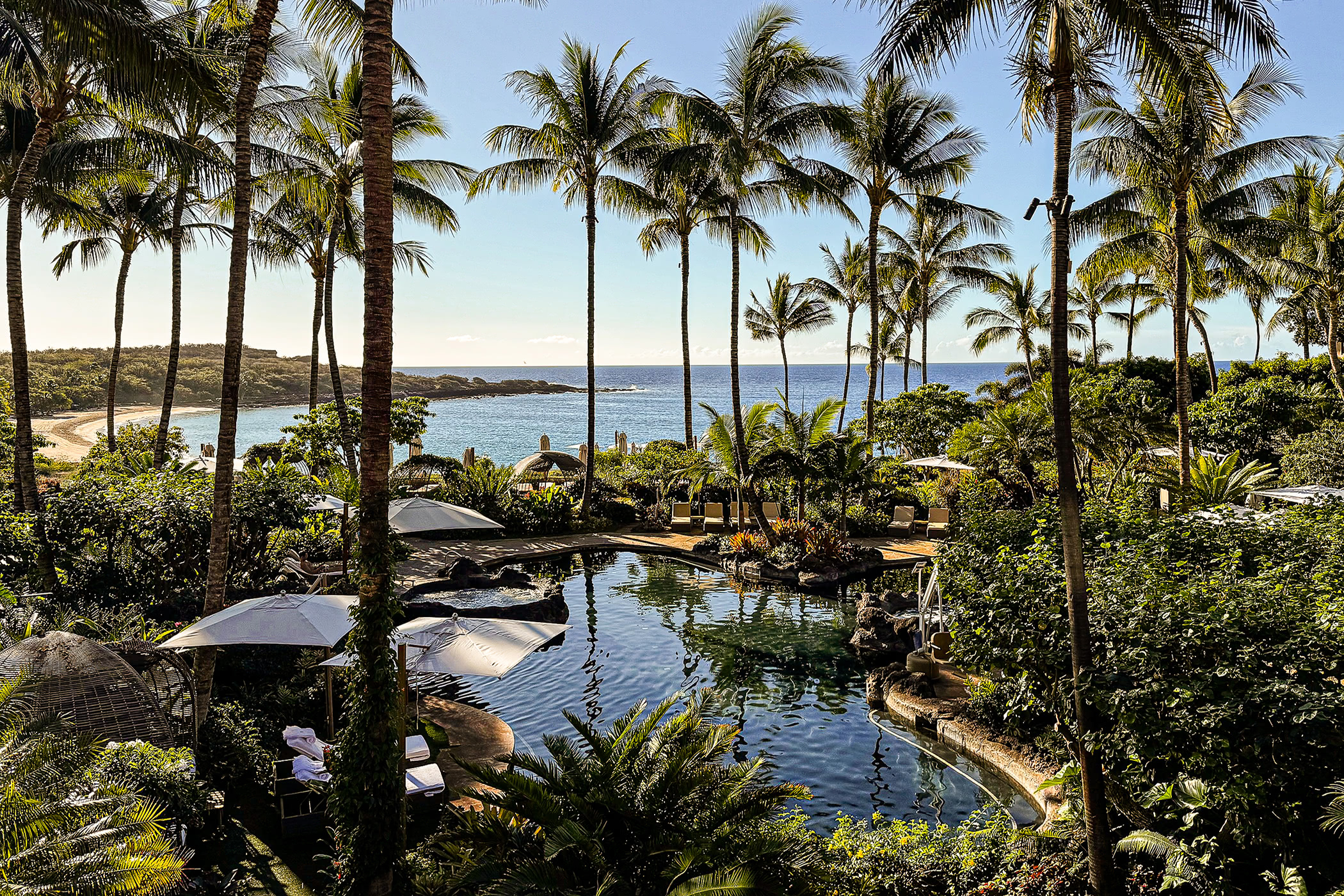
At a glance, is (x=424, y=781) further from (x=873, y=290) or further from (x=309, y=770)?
(x=873, y=290)

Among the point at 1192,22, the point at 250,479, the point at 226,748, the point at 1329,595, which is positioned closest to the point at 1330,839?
the point at 1329,595

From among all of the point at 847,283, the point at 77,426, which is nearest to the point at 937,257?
the point at 847,283

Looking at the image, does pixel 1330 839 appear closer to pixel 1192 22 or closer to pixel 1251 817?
pixel 1251 817

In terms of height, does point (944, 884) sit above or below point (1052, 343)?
below

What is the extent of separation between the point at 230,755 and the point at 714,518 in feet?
47.1

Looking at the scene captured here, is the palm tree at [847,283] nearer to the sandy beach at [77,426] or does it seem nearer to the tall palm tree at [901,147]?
the tall palm tree at [901,147]

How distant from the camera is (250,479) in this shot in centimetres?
1241

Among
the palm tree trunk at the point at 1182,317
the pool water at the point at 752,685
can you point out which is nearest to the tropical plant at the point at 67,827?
the pool water at the point at 752,685

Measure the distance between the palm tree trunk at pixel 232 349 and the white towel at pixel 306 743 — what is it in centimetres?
125

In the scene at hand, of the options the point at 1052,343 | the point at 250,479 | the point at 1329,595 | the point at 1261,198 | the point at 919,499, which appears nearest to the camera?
the point at 1329,595

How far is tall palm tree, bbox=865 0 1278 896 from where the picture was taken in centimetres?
596

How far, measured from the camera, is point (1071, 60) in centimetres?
657

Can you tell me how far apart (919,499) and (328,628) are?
18.1 metres

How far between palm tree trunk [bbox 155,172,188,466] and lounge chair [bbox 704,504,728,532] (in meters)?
12.5
